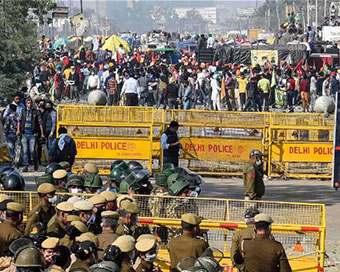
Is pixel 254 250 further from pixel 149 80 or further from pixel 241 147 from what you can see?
pixel 149 80

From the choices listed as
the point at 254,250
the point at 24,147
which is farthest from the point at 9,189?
the point at 24,147

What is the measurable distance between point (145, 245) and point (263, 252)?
1.35 meters

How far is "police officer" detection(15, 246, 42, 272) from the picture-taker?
7988 millimetres

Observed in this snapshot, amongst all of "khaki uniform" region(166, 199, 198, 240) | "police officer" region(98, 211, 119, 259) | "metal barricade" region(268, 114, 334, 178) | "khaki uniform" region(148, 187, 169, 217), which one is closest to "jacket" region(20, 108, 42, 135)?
"metal barricade" region(268, 114, 334, 178)

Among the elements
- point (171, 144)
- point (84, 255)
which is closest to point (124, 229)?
point (84, 255)

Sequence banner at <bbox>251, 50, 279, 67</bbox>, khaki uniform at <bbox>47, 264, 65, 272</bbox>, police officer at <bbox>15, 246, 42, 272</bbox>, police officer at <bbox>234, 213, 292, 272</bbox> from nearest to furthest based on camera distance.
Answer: police officer at <bbox>15, 246, 42, 272</bbox> < khaki uniform at <bbox>47, 264, 65, 272</bbox> < police officer at <bbox>234, 213, 292, 272</bbox> < banner at <bbox>251, 50, 279, 67</bbox>

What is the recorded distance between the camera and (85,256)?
29.3 feet

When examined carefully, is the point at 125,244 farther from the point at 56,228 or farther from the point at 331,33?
the point at 331,33

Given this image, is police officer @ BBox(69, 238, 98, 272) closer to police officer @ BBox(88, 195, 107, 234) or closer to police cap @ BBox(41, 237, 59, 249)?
police cap @ BBox(41, 237, 59, 249)

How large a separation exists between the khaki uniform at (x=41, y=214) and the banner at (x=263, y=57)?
38.8 meters

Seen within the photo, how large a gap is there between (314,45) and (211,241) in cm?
4377

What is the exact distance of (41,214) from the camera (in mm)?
11820

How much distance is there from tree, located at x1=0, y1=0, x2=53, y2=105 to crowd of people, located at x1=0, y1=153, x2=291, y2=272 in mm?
15946

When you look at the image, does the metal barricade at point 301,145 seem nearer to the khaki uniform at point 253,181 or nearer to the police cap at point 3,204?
the khaki uniform at point 253,181
